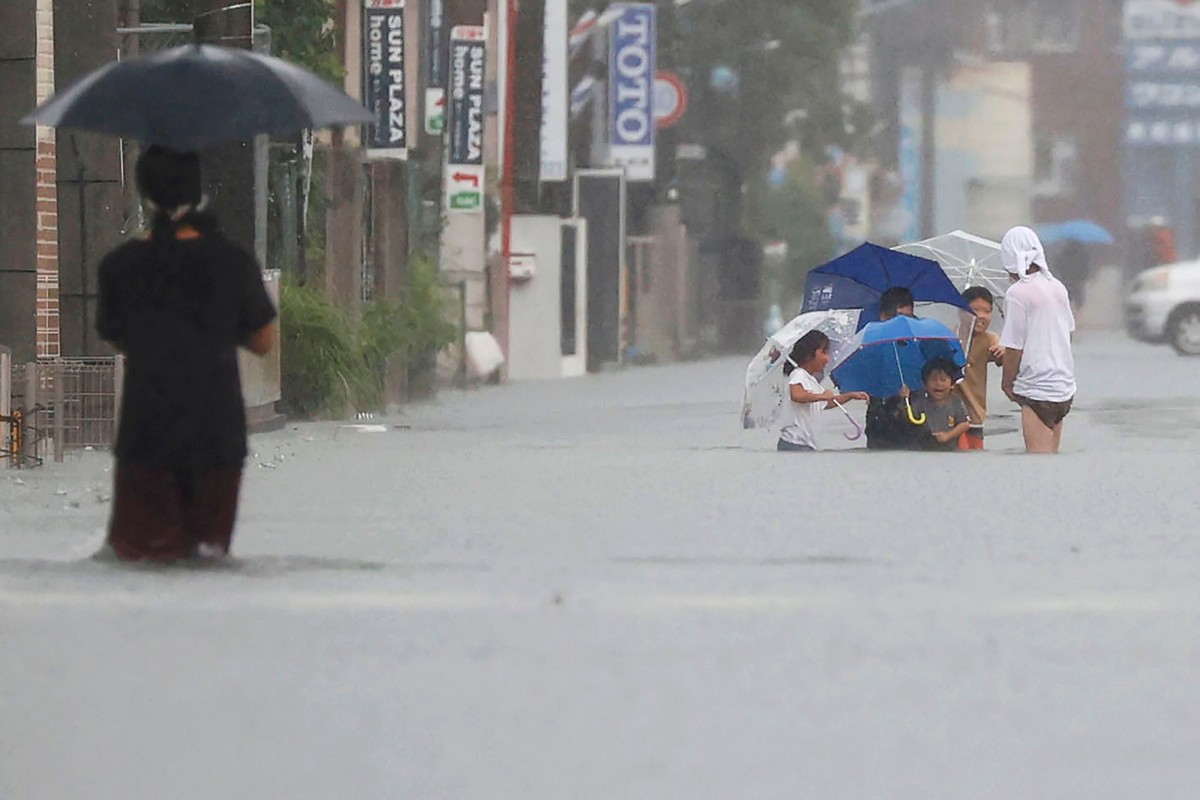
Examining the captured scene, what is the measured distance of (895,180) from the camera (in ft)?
302

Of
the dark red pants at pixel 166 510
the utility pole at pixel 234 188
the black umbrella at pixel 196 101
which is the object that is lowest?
the dark red pants at pixel 166 510

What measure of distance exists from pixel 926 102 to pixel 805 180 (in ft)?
79.3

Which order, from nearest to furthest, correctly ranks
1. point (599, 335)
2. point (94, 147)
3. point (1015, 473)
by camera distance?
point (1015, 473) < point (94, 147) < point (599, 335)

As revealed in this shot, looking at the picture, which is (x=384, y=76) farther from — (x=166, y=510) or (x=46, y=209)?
(x=166, y=510)

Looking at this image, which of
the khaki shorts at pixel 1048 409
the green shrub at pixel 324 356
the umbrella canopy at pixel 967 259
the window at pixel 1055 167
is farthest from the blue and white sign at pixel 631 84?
the window at pixel 1055 167

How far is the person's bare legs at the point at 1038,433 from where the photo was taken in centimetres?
1894

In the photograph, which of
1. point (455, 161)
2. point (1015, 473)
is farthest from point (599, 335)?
point (1015, 473)

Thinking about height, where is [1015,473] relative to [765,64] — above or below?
below

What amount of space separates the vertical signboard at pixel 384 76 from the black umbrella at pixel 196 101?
72.0 ft

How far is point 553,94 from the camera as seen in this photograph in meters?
46.8

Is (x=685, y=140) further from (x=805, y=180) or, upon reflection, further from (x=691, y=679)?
(x=691, y=679)

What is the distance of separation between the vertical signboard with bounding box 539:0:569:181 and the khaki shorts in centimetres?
2838

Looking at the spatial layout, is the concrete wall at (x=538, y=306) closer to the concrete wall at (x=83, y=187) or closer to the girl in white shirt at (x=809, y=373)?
the concrete wall at (x=83, y=187)

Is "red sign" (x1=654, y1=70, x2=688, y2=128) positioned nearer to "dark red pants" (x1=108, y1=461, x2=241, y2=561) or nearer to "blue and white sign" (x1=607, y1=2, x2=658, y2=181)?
"blue and white sign" (x1=607, y1=2, x2=658, y2=181)
